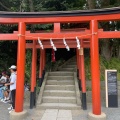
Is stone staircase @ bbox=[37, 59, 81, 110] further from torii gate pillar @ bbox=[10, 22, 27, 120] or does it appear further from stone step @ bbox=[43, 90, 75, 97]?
torii gate pillar @ bbox=[10, 22, 27, 120]

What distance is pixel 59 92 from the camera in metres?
8.58

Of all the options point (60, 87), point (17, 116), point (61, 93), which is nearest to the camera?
point (17, 116)

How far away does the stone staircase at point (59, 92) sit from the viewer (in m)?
7.72

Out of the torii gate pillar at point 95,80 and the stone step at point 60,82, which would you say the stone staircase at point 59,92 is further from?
the torii gate pillar at point 95,80

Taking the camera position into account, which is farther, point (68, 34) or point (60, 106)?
point (60, 106)

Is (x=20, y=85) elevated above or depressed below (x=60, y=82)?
above

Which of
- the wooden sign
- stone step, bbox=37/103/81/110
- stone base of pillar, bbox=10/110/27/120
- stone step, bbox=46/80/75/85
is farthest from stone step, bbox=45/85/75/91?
stone base of pillar, bbox=10/110/27/120

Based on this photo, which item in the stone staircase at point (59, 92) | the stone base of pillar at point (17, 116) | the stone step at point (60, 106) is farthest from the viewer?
the stone staircase at point (59, 92)

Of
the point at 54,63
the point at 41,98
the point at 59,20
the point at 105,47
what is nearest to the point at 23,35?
the point at 59,20

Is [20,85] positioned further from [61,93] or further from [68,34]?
[61,93]

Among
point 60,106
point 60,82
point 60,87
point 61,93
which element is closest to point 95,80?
point 60,106

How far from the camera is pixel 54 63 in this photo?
12133 mm

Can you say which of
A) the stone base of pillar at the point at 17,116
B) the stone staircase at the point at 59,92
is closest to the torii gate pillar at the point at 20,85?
the stone base of pillar at the point at 17,116

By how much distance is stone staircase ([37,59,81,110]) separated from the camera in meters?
7.72
